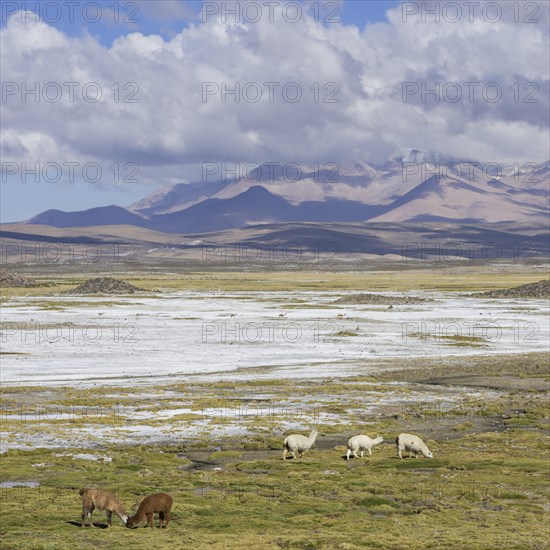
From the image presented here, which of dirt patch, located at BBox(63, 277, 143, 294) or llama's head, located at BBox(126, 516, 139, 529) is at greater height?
A: dirt patch, located at BBox(63, 277, 143, 294)

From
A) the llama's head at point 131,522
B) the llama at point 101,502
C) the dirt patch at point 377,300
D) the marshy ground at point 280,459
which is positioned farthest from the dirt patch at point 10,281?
the llama's head at point 131,522

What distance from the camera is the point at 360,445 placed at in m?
31.1

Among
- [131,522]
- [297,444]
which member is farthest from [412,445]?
[131,522]

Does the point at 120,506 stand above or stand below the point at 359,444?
above

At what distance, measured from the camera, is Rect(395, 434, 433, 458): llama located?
30328 mm

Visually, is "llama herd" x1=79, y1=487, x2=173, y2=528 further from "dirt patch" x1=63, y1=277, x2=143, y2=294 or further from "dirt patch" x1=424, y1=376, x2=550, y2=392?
"dirt patch" x1=63, y1=277, x2=143, y2=294

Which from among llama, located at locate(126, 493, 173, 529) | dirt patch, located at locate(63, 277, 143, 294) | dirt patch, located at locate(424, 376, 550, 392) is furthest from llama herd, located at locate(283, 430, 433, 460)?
dirt patch, located at locate(63, 277, 143, 294)

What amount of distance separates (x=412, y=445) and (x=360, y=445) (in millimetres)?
1824

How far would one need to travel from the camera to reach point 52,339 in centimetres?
6900

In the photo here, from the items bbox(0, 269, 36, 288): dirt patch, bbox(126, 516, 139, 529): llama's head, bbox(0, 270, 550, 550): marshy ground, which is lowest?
bbox(0, 270, 550, 550): marshy ground

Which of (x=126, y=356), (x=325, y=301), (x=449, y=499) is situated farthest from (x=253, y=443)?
(x=325, y=301)

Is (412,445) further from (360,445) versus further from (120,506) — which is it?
(120,506)

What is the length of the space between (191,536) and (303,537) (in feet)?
8.45

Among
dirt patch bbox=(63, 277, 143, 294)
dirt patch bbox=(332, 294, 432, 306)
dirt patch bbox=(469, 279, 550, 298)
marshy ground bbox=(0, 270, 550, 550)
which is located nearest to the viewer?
marshy ground bbox=(0, 270, 550, 550)
